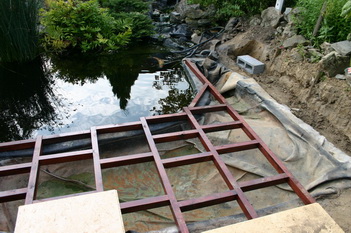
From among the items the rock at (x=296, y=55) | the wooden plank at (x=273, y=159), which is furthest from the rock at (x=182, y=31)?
the rock at (x=296, y=55)

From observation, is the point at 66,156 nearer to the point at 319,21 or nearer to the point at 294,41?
the point at 294,41

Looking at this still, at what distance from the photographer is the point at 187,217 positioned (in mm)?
2672

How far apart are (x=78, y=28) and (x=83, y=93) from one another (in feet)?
7.04

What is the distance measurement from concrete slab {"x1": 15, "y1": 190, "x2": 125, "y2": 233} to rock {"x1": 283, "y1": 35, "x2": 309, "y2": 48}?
396cm

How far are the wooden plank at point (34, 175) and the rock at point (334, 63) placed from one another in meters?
3.71

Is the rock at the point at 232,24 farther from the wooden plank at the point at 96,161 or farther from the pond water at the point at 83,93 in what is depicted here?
the wooden plank at the point at 96,161

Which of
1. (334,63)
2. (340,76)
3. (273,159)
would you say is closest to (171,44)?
(334,63)

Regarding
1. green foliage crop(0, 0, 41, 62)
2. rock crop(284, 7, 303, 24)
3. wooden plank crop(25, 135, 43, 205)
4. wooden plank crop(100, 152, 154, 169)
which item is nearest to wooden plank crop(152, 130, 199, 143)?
wooden plank crop(100, 152, 154, 169)

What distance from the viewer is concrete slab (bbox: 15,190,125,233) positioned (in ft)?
4.56

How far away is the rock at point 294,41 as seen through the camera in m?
4.23

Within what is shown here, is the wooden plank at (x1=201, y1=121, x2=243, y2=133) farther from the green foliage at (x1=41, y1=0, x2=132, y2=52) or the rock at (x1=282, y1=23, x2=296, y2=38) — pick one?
the green foliage at (x1=41, y1=0, x2=132, y2=52)

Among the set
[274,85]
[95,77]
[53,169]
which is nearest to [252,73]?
[274,85]

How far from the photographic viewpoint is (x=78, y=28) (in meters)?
5.67

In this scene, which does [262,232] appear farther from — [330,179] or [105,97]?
[105,97]
